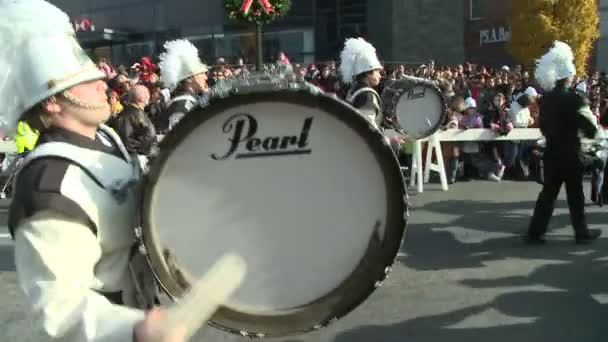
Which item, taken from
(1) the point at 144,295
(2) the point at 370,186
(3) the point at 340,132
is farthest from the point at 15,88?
(2) the point at 370,186

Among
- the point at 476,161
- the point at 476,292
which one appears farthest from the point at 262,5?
the point at 476,292

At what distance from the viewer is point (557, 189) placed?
5766 mm

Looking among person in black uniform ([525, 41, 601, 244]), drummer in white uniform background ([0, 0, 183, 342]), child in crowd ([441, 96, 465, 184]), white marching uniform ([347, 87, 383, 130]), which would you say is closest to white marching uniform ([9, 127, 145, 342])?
drummer in white uniform background ([0, 0, 183, 342])

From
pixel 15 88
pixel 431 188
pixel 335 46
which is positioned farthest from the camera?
pixel 335 46

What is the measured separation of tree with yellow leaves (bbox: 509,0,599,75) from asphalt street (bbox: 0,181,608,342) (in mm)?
18273

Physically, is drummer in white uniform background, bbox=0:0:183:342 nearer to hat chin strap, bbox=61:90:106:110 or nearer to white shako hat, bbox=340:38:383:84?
hat chin strap, bbox=61:90:106:110

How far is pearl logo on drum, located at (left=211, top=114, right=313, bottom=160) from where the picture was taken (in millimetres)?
1571

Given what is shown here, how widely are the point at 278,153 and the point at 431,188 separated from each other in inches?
291

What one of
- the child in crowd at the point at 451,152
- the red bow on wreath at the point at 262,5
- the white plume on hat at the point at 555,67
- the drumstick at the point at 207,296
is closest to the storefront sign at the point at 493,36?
the red bow on wreath at the point at 262,5

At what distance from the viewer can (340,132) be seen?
1.60 meters

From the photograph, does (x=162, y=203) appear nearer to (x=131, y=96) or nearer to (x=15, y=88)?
(x=15, y=88)

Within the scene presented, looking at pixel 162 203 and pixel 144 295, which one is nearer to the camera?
pixel 162 203

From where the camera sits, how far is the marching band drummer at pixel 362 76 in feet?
17.9

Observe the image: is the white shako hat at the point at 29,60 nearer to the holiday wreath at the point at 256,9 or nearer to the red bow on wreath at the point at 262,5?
the red bow on wreath at the point at 262,5
